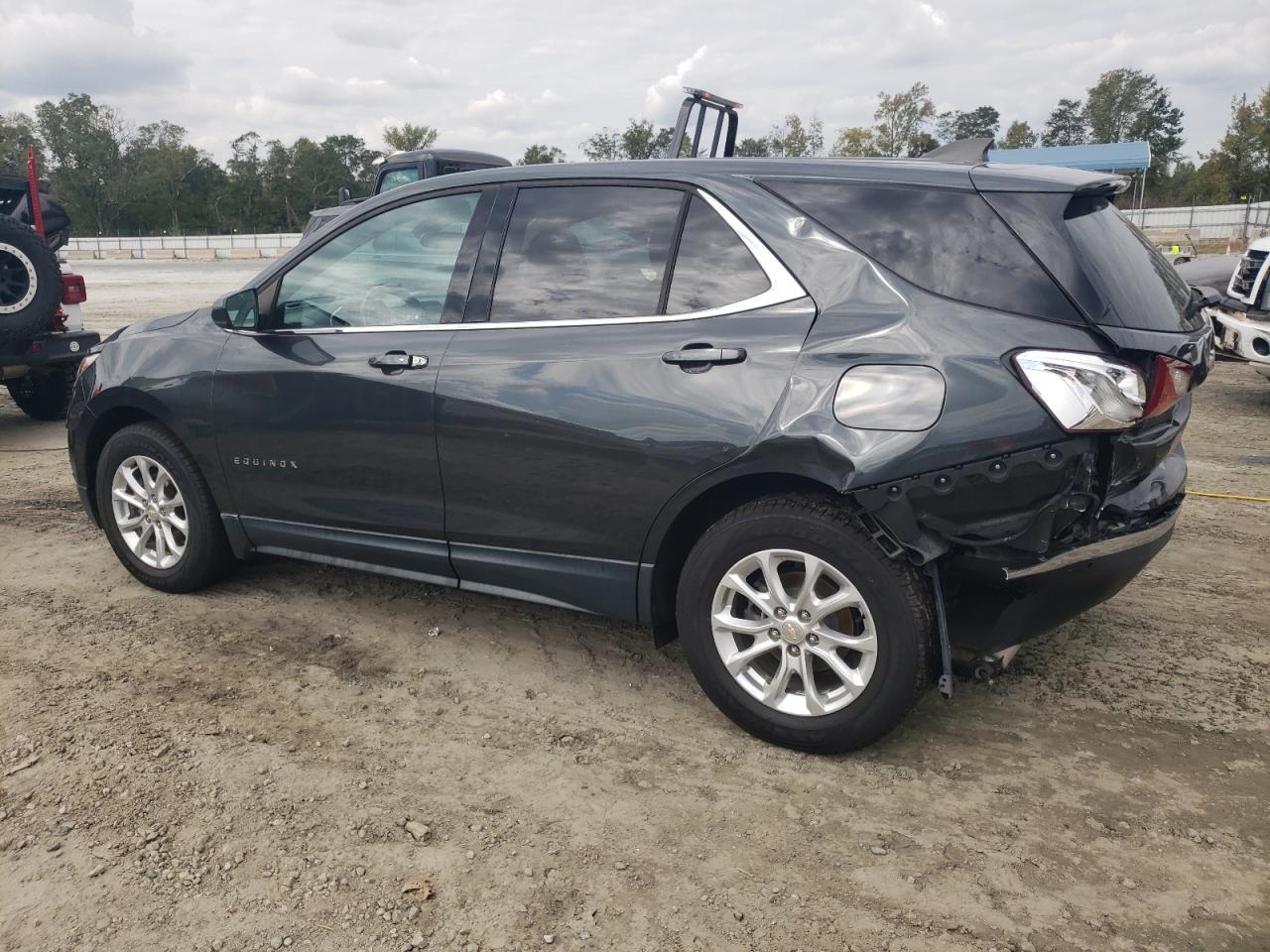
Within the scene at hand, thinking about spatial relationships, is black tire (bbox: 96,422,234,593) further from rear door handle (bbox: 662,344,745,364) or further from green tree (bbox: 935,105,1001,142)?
green tree (bbox: 935,105,1001,142)

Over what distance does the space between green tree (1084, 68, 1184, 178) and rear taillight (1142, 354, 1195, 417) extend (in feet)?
302

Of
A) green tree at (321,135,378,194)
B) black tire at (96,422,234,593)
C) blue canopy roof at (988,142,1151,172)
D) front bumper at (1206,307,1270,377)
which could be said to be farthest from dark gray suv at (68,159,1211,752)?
green tree at (321,135,378,194)

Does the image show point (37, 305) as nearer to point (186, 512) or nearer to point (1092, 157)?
point (186, 512)

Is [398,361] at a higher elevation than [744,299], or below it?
below

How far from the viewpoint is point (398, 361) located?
3.68 metres

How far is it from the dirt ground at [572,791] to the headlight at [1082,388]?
108 cm

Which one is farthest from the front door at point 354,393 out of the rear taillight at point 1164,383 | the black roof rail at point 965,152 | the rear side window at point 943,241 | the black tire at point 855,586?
the rear taillight at point 1164,383

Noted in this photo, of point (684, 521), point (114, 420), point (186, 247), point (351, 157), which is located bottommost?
point (684, 521)

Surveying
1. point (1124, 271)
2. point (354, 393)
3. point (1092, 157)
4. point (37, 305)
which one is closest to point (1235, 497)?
point (1124, 271)

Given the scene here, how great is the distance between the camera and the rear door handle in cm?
309

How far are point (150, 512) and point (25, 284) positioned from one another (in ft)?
12.6

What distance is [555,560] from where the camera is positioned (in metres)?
3.52

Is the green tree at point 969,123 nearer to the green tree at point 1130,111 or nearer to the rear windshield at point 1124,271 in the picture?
the green tree at point 1130,111

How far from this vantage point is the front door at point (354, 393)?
3711 mm
